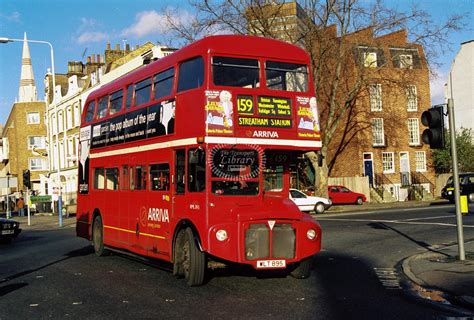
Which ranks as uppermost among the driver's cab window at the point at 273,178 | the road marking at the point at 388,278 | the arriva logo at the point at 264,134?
the arriva logo at the point at 264,134

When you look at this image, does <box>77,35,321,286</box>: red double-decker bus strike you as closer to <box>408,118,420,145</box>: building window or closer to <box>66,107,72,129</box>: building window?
<box>408,118,420,145</box>: building window

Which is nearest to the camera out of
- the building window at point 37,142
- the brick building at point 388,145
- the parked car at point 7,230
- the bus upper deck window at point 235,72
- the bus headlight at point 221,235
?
the bus headlight at point 221,235

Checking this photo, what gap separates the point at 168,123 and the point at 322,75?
25.2m

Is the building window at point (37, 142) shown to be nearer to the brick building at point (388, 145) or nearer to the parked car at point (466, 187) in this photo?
the brick building at point (388, 145)

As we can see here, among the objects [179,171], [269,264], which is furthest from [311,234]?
[179,171]

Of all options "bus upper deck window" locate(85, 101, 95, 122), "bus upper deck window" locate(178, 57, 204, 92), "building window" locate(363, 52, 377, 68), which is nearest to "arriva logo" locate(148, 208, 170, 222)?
"bus upper deck window" locate(178, 57, 204, 92)

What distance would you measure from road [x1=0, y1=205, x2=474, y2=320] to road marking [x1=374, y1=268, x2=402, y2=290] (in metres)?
0.02

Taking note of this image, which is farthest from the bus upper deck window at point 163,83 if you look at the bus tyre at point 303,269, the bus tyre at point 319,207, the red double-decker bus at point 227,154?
the bus tyre at point 319,207

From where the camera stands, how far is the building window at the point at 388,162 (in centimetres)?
4394

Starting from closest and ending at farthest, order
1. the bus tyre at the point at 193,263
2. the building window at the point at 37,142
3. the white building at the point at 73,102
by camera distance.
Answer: the bus tyre at the point at 193,263 < the white building at the point at 73,102 < the building window at the point at 37,142

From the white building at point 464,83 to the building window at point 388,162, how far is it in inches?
676

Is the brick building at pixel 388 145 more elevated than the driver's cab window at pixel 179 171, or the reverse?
the brick building at pixel 388 145

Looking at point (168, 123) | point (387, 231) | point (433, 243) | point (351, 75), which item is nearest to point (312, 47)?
point (351, 75)

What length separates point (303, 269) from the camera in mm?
10023
